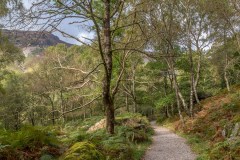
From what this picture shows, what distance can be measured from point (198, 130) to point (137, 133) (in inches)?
155

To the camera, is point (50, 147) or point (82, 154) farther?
point (50, 147)

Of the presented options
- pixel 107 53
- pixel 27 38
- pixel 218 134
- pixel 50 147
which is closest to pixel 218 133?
pixel 218 134

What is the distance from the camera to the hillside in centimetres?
810

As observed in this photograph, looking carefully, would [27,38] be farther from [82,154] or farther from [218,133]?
[218,133]

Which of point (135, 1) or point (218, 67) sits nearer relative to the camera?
point (135, 1)

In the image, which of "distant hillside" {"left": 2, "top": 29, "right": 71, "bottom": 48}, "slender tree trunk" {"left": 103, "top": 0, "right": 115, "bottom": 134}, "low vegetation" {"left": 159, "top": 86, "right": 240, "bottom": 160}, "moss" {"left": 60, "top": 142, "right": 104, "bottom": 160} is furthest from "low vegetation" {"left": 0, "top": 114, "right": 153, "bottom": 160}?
"low vegetation" {"left": 159, "top": 86, "right": 240, "bottom": 160}

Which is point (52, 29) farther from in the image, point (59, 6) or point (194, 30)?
point (194, 30)

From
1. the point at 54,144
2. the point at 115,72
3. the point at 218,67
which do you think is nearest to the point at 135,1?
the point at 115,72

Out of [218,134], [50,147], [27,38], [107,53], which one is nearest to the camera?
[50,147]

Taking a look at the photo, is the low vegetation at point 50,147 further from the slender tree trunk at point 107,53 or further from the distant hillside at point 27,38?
the distant hillside at point 27,38

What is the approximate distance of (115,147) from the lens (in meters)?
7.92

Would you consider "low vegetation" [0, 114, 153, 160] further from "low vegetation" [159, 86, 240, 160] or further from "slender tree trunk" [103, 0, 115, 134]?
"low vegetation" [159, 86, 240, 160]

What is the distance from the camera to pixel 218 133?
40.9 ft

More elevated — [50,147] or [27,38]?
[27,38]
